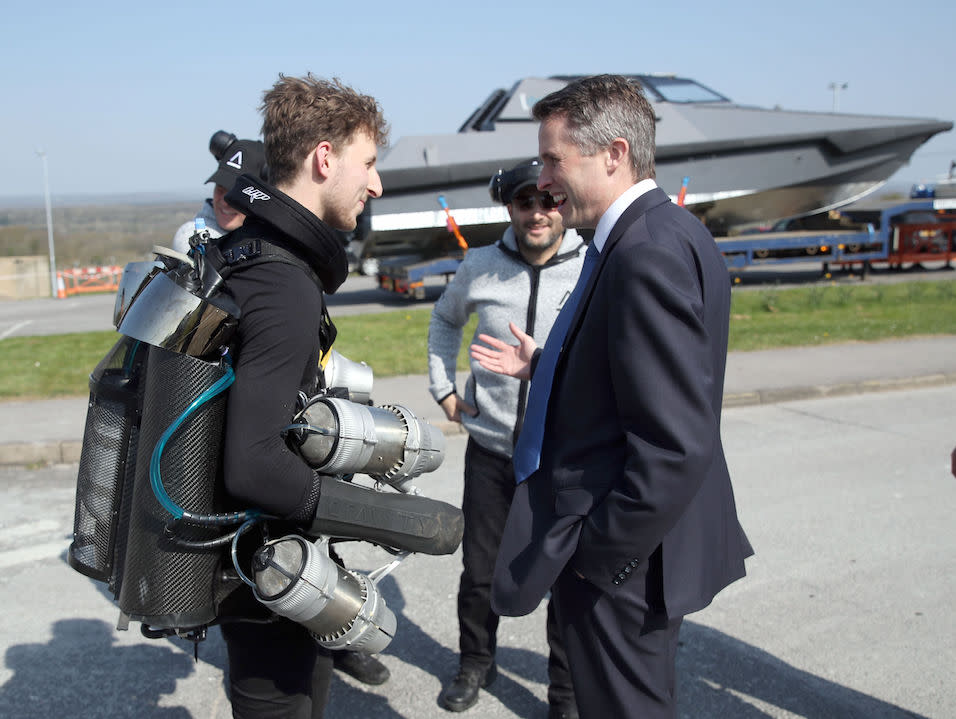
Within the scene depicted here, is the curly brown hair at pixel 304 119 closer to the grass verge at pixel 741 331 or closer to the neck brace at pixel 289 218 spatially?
the neck brace at pixel 289 218

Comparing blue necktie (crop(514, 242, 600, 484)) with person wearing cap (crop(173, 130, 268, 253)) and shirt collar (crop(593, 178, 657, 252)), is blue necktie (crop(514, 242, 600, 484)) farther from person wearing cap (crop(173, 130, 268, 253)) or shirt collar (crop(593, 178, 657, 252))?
person wearing cap (crop(173, 130, 268, 253))

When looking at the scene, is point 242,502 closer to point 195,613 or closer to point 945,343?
point 195,613

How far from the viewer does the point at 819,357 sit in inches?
398

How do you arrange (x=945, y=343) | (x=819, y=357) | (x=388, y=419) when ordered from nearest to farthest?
(x=388, y=419) < (x=819, y=357) < (x=945, y=343)

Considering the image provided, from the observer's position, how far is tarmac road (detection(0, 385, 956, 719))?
133 inches

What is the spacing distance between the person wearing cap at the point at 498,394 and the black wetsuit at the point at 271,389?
124 centimetres

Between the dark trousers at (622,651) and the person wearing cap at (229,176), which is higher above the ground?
the person wearing cap at (229,176)

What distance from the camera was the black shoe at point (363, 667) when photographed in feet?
11.7

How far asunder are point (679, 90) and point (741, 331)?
271 inches

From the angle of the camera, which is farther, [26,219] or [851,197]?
[26,219]

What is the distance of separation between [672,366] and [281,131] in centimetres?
111

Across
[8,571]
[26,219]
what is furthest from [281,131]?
[26,219]

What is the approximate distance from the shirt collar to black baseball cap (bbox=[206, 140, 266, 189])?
2179mm

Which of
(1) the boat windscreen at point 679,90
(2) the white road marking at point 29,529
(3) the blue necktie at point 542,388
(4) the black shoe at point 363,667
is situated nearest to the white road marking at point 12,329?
(2) the white road marking at point 29,529
